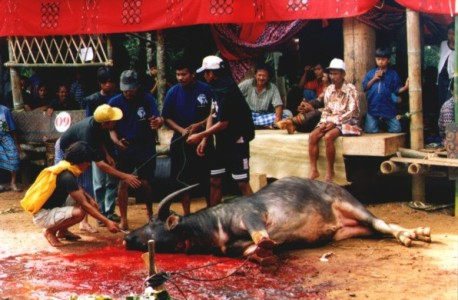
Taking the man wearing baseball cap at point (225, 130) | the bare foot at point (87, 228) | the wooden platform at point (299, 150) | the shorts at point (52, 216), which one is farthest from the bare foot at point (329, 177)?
the shorts at point (52, 216)

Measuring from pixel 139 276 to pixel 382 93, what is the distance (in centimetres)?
461

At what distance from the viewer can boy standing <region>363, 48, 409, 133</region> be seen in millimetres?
9883

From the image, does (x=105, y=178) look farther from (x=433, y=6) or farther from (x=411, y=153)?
(x=433, y=6)

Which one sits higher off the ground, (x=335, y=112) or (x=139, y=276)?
(x=335, y=112)

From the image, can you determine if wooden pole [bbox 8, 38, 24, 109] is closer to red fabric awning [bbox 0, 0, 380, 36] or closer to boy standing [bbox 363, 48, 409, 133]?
red fabric awning [bbox 0, 0, 380, 36]

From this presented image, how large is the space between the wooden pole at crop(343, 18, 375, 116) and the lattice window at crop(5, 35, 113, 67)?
3822mm

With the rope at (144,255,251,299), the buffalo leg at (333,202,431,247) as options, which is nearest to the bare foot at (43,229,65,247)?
the rope at (144,255,251,299)

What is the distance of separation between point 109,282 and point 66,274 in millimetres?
587

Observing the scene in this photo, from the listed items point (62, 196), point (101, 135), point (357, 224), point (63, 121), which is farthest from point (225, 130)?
point (63, 121)

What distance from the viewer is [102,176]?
9.24 meters

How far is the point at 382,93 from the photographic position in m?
9.87

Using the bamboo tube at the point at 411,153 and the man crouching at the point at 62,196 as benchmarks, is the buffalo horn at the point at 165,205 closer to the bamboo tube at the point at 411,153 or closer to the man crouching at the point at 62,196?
the man crouching at the point at 62,196

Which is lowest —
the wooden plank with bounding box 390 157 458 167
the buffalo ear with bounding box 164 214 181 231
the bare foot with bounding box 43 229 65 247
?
the bare foot with bounding box 43 229 65 247

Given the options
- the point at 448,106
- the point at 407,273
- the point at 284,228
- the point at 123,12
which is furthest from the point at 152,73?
the point at 407,273
